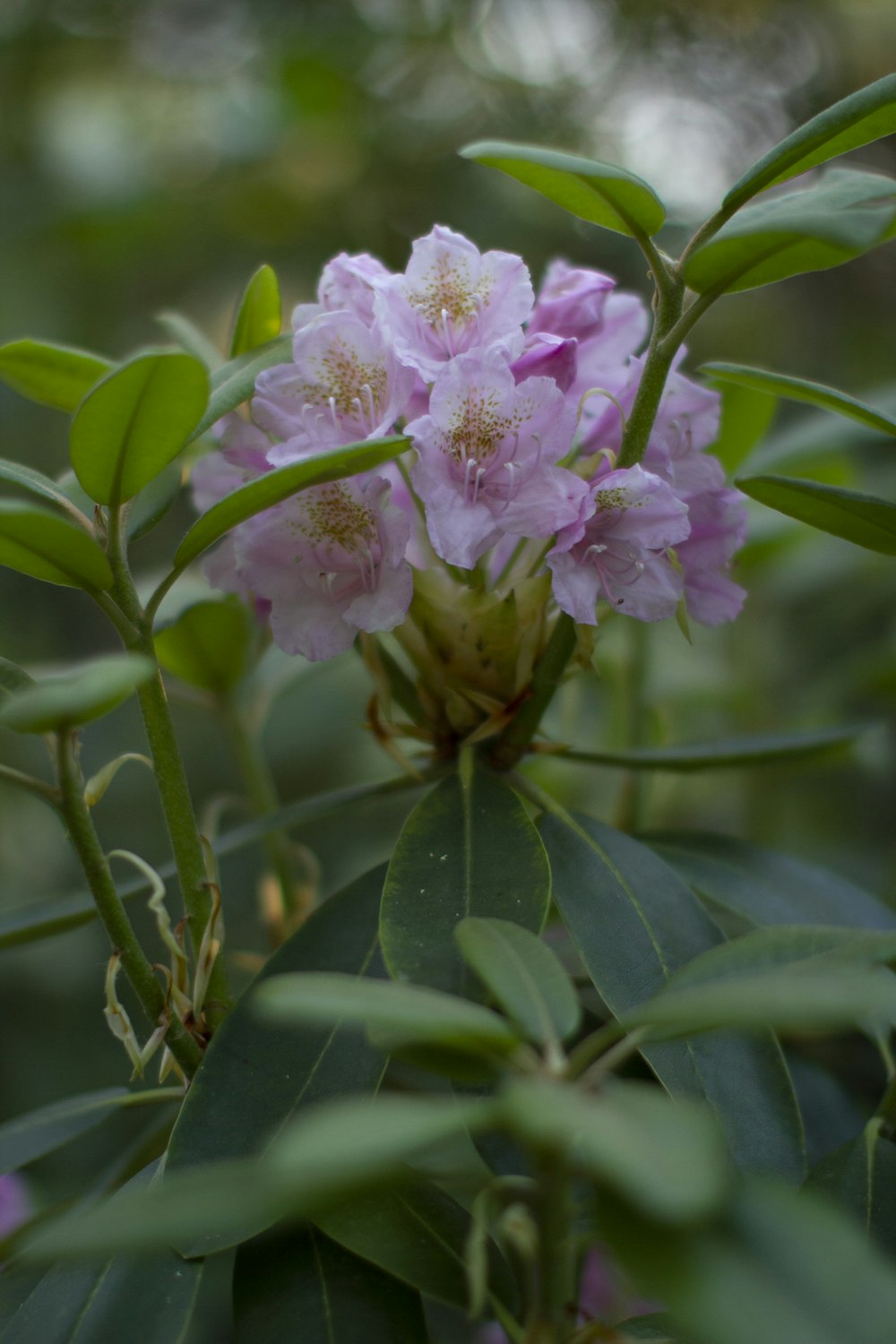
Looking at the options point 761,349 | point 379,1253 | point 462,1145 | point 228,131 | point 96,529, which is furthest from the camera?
point 761,349

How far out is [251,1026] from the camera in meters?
0.63

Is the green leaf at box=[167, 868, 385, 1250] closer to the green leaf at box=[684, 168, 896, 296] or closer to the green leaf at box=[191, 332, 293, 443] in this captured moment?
the green leaf at box=[191, 332, 293, 443]

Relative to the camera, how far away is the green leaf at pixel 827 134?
57 centimetres

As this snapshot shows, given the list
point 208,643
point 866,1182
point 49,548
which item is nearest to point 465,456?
point 49,548

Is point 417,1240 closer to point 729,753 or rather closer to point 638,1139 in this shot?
point 638,1139

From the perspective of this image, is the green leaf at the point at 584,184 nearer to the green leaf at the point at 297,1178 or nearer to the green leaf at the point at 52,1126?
the green leaf at the point at 297,1178

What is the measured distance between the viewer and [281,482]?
583mm

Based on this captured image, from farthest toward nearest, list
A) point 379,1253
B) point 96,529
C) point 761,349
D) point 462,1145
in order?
point 761,349 < point 462,1145 < point 96,529 < point 379,1253

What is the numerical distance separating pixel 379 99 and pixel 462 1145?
2152 millimetres

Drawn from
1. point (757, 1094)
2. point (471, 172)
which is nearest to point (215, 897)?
point (757, 1094)

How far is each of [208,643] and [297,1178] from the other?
66 centimetres


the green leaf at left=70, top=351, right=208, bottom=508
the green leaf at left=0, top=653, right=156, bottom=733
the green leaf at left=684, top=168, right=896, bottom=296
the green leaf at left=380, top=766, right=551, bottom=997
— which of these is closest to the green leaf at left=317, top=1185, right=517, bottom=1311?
the green leaf at left=380, top=766, right=551, bottom=997

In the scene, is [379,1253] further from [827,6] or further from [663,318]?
[827,6]

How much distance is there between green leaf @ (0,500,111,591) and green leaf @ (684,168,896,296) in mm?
349
